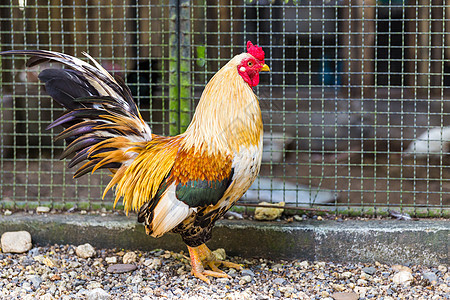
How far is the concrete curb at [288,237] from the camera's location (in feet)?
13.1

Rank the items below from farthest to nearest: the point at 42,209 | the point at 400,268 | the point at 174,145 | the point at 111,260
Answer: the point at 42,209 < the point at 111,260 < the point at 400,268 < the point at 174,145

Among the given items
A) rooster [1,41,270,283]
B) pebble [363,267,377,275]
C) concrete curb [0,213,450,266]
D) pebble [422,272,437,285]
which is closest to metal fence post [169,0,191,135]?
rooster [1,41,270,283]

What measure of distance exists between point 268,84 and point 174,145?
2.47 metres

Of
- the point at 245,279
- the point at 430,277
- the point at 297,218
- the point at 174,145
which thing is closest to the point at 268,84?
the point at 297,218

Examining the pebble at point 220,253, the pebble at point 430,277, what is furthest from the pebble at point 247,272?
the pebble at point 430,277

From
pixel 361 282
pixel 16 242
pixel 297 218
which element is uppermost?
pixel 297 218

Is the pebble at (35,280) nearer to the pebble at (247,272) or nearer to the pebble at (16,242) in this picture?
the pebble at (16,242)

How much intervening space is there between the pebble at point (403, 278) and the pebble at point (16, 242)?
2867 millimetres

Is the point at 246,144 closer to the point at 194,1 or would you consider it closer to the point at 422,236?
the point at 422,236

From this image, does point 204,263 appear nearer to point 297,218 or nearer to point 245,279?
point 245,279

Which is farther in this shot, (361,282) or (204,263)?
(204,263)

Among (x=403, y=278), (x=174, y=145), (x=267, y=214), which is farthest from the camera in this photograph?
(x=267, y=214)

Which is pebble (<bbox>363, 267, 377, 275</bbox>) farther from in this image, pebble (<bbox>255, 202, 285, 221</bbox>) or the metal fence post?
the metal fence post

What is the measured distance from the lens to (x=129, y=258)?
4.04 metres
